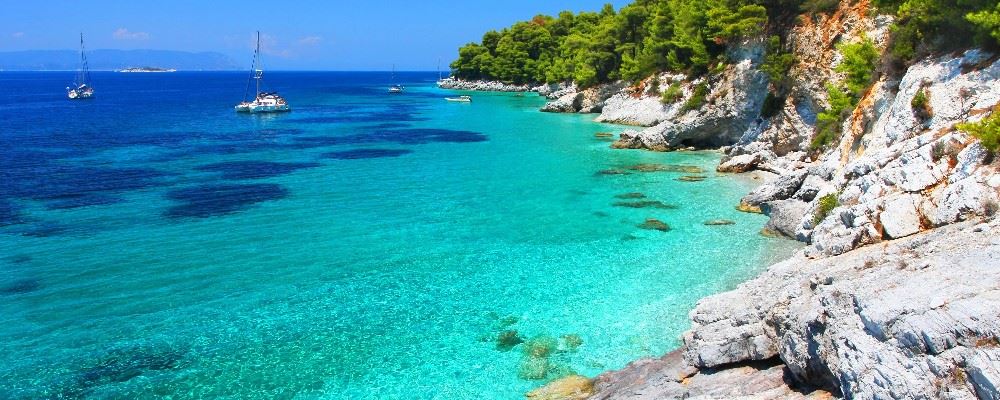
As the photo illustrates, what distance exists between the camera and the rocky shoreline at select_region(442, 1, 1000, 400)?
8.40m

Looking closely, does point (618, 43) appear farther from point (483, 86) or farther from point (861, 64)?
point (483, 86)

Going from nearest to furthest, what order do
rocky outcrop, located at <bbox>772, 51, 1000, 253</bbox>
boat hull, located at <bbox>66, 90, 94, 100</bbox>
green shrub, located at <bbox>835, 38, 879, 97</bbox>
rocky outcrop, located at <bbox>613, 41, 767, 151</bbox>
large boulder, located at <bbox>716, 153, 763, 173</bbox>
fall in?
rocky outcrop, located at <bbox>772, 51, 1000, 253</bbox>
green shrub, located at <bbox>835, 38, 879, 97</bbox>
large boulder, located at <bbox>716, 153, 763, 173</bbox>
rocky outcrop, located at <bbox>613, 41, 767, 151</bbox>
boat hull, located at <bbox>66, 90, 94, 100</bbox>

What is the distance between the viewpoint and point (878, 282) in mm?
10141

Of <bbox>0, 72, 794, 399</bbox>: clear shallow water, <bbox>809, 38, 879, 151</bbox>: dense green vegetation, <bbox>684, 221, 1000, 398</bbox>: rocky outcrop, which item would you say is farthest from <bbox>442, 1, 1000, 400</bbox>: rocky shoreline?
<bbox>0, 72, 794, 399</bbox>: clear shallow water

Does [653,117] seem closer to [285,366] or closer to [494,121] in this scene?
[494,121]

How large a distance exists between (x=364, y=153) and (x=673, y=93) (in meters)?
25.9

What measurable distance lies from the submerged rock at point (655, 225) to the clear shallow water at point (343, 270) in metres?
0.37

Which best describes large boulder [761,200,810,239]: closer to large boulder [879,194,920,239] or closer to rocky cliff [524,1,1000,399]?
rocky cliff [524,1,1000,399]

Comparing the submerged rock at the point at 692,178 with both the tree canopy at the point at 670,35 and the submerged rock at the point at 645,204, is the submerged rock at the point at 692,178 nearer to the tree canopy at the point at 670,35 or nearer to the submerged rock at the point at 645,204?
the submerged rock at the point at 645,204

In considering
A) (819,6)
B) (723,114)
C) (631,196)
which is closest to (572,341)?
(631,196)

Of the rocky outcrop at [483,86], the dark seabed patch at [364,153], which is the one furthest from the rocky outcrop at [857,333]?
the rocky outcrop at [483,86]

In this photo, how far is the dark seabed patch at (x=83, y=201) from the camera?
29812 millimetres

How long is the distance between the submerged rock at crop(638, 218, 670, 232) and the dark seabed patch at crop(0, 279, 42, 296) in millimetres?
20705

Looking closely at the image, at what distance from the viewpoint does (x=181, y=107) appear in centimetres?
9344
